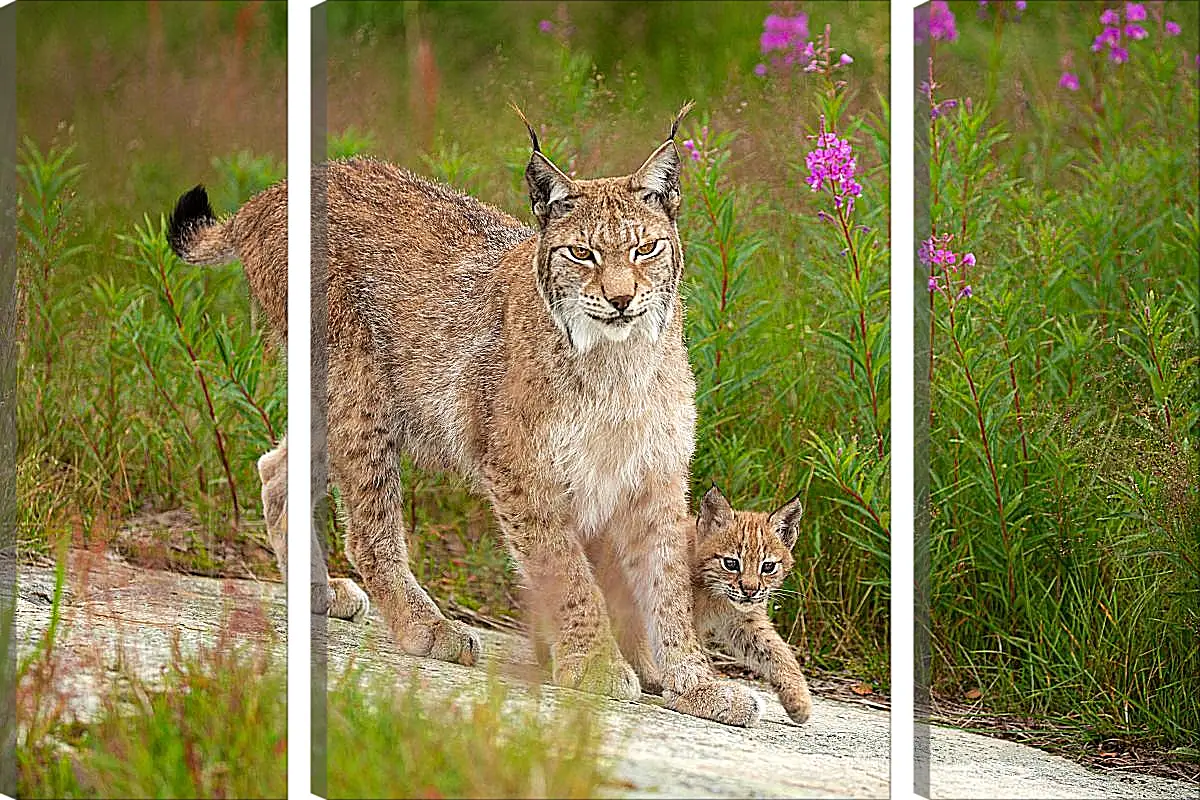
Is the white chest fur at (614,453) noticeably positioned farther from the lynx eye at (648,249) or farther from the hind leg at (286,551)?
the hind leg at (286,551)

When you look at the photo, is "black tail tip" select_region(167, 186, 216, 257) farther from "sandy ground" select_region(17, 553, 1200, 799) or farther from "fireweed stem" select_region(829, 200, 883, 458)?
"fireweed stem" select_region(829, 200, 883, 458)

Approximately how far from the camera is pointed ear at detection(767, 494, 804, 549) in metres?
2.14

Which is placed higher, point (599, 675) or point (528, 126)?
point (528, 126)

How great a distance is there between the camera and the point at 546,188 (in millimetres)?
2330

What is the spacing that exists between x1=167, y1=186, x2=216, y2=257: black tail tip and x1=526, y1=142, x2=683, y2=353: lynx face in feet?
2.54

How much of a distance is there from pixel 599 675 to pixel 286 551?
70cm

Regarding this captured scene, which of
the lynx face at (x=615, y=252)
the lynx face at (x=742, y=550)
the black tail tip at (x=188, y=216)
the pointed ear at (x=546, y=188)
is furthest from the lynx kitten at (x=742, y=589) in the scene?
the black tail tip at (x=188, y=216)

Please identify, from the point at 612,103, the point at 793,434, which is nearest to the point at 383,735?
the point at 793,434

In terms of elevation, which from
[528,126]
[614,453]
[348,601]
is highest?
[528,126]

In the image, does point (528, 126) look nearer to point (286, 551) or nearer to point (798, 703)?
point (286, 551)

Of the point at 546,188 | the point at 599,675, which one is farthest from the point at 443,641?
the point at 546,188

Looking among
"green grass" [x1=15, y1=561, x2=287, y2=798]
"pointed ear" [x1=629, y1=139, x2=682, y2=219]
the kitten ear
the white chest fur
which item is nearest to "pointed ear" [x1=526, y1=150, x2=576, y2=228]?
the kitten ear

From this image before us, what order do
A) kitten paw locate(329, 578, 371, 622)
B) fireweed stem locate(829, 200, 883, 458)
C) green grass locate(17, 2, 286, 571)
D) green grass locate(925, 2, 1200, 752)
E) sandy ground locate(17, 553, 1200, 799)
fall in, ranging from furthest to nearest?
green grass locate(17, 2, 286, 571), kitten paw locate(329, 578, 371, 622), fireweed stem locate(829, 200, 883, 458), sandy ground locate(17, 553, 1200, 799), green grass locate(925, 2, 1200, 752)

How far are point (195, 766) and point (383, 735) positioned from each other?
1.33 ft
